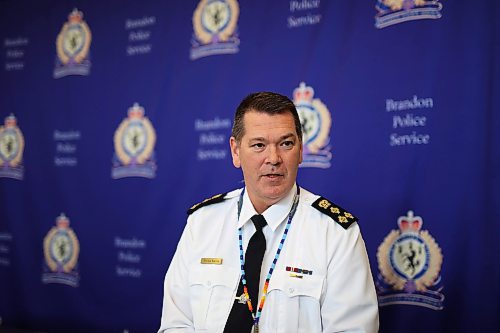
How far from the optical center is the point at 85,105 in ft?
11.0

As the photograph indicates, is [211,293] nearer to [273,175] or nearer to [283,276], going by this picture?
[283,276]

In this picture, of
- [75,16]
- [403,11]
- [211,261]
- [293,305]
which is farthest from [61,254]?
[403,11]

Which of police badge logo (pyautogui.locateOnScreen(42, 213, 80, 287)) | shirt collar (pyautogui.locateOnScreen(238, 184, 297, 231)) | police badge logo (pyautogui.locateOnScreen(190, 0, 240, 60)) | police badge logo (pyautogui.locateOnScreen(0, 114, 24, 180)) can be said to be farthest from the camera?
police badge logo (pyautogui.locateOnScreen(0, 114, 24, 180))

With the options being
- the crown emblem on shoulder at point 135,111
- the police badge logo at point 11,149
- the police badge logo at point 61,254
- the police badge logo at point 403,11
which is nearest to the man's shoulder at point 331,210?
the police badge logo at point 403,11

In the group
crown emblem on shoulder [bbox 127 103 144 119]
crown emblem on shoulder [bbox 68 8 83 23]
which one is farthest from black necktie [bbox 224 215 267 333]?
crown emblem on shoulder [bbox 68 8 83 23]

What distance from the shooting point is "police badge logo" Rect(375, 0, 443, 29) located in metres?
2.27

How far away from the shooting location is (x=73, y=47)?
3.42 meters

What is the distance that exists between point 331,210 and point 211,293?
19.8 inches

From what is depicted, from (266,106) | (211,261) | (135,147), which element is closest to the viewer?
(266,106)

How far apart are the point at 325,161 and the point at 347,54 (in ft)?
1.67

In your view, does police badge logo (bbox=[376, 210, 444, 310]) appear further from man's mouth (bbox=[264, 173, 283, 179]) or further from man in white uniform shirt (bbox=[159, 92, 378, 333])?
man's mouth (bbox=[264, 173, 283, 179])

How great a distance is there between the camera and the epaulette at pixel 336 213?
1765 mm

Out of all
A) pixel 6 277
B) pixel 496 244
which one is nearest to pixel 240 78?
pixel 496 244

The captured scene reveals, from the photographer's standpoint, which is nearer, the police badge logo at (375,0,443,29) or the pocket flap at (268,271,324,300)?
the pocket flap at (268,271,324,300)
